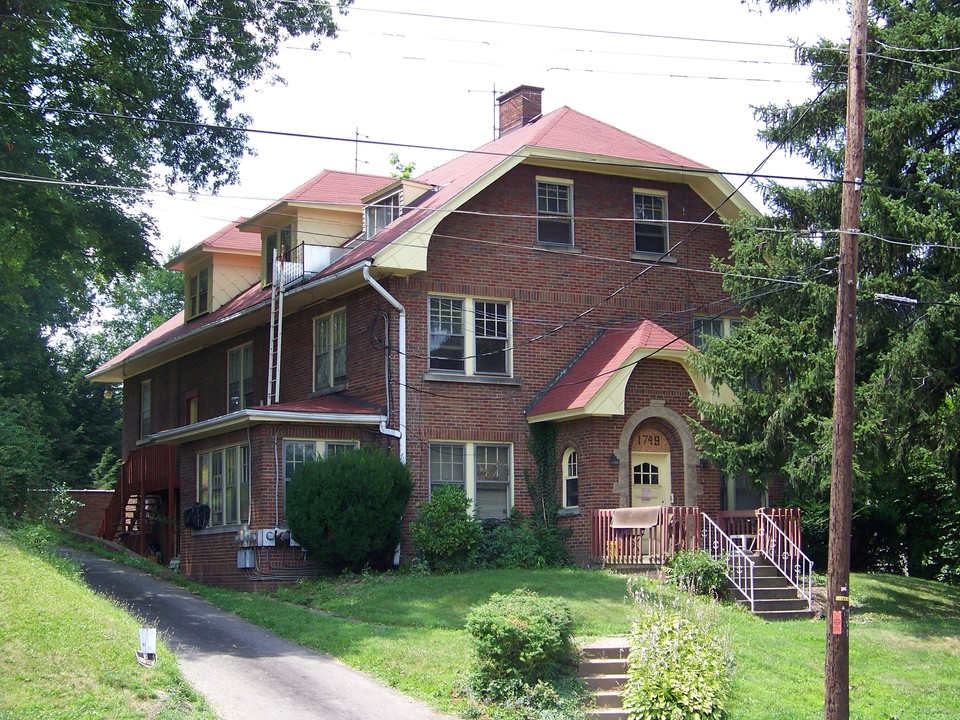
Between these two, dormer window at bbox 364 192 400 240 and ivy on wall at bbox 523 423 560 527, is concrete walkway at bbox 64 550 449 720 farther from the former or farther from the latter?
dormer window at bbox 364 192 400 240

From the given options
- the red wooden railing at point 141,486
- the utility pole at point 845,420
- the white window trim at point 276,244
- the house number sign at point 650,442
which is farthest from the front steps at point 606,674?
the red wooden railing at point 141,486

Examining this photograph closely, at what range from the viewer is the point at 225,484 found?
25422mm

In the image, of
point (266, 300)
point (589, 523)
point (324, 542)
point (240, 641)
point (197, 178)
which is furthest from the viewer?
point (266, 300)

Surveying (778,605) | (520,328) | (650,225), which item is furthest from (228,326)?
(778,605)

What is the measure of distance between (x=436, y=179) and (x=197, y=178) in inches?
234

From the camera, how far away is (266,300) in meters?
27.9

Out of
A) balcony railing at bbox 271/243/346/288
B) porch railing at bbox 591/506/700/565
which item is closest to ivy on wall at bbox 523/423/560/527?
porch railing at bbox 591/506/700/565

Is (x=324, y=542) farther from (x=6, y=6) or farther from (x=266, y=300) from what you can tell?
(x=6, y=6)

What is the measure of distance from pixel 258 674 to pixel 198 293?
20.2m

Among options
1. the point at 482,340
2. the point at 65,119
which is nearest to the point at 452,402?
the point at 482,340

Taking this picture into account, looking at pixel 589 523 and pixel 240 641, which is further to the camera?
pixel 589 523

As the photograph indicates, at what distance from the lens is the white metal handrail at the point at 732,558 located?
20125mm

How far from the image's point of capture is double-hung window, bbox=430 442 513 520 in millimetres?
24812

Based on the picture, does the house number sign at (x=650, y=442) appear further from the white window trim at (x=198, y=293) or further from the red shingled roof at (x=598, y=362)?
the white window trim at (x=198, y=293)
